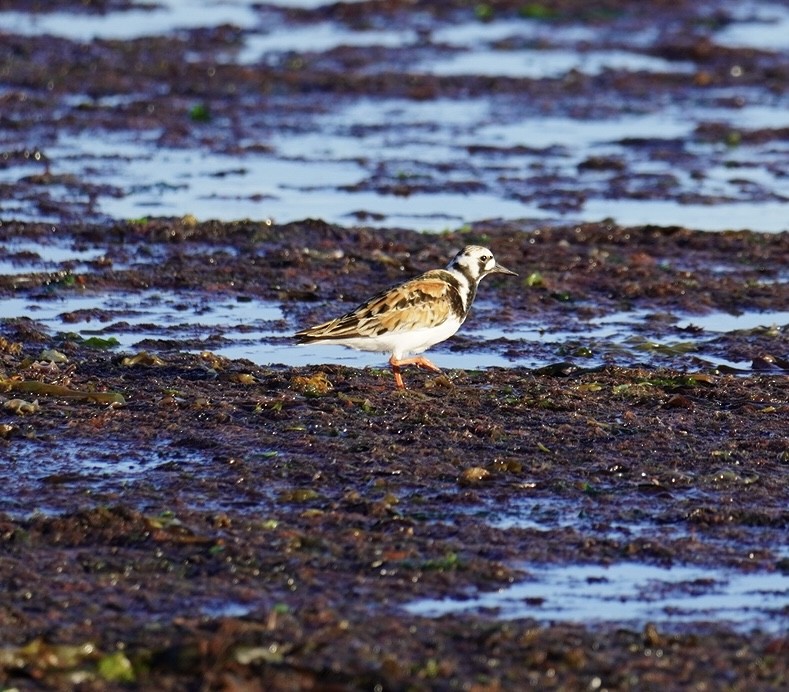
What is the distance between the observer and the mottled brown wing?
10.4 m

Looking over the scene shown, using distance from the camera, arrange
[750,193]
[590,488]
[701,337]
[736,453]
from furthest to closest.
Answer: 1. [750,193]
2. [701,337]
3. [736,453]
4. [590,488]

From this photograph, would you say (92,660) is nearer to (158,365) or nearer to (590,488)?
(590,488)

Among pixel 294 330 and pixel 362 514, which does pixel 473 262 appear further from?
pixel 362 514

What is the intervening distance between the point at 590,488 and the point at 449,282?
2.78 metres

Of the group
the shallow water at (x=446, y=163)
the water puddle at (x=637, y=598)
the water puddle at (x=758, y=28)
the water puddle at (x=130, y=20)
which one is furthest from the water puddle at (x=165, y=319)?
the water puddle at (x=758, y=28)

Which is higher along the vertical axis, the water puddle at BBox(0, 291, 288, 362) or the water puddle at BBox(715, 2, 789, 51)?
the water puddle at BBox(715, 2, 789, 51)

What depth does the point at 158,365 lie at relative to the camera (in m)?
10.6

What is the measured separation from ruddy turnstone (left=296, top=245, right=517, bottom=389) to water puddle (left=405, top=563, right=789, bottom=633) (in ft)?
10.4

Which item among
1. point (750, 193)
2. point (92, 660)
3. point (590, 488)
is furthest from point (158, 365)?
point (750, 193)

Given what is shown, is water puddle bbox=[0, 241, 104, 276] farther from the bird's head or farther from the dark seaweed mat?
the bird's head

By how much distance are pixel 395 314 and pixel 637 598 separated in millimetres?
3756

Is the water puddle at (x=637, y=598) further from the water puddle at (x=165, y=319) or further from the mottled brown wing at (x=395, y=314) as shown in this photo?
the water puddle at (x=165, y=319)

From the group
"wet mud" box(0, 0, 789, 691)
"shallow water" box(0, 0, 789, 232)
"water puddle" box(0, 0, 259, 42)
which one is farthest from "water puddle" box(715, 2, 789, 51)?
"wet mud" box(0, 0, 789, 691)

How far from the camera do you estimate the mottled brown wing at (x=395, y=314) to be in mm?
10383
